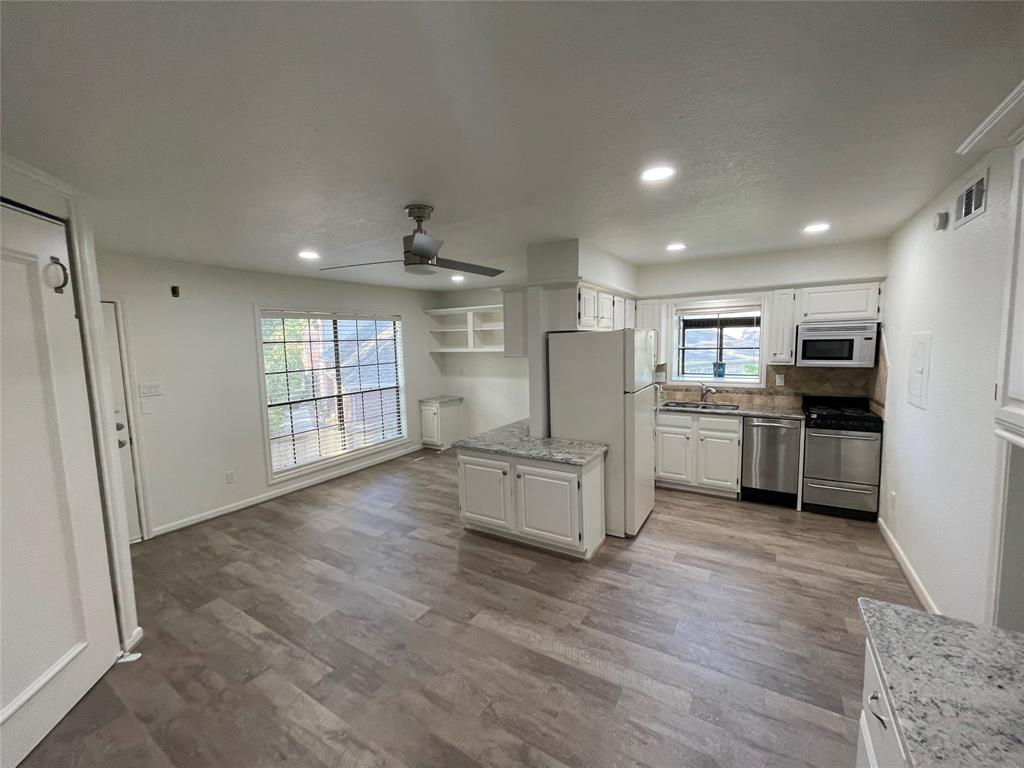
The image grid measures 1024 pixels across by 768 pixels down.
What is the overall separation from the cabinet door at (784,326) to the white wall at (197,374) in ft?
17.0

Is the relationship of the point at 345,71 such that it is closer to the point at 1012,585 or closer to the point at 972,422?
the point at 1012,585

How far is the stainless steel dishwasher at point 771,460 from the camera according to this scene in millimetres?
3904

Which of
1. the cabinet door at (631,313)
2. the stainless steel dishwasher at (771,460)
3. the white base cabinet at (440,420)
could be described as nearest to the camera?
the stainless steel dishwasher at (771,460)

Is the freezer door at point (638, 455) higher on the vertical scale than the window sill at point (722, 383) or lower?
lower

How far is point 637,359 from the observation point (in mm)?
3316

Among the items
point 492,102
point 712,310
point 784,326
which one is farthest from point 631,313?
point 492,102

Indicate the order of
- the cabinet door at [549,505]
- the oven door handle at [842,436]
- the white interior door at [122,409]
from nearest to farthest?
the cabinet door at [549,505]
the white interior door at [122,409]
the oven door handle at [842,436]

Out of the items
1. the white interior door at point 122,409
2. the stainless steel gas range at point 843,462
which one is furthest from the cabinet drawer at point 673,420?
the white interior door at point 122,409

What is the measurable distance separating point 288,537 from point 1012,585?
440cm

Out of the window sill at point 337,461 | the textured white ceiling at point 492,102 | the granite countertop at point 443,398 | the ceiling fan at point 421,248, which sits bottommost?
the window sill at point 337,461

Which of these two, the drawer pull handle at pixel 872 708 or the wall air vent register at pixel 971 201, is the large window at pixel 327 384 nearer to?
the drawer pull handle at pixel 872 708

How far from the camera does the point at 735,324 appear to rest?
4582mm

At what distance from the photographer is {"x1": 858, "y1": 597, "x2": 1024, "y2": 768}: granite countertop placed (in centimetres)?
82

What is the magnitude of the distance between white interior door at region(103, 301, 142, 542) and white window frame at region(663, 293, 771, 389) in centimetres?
538
